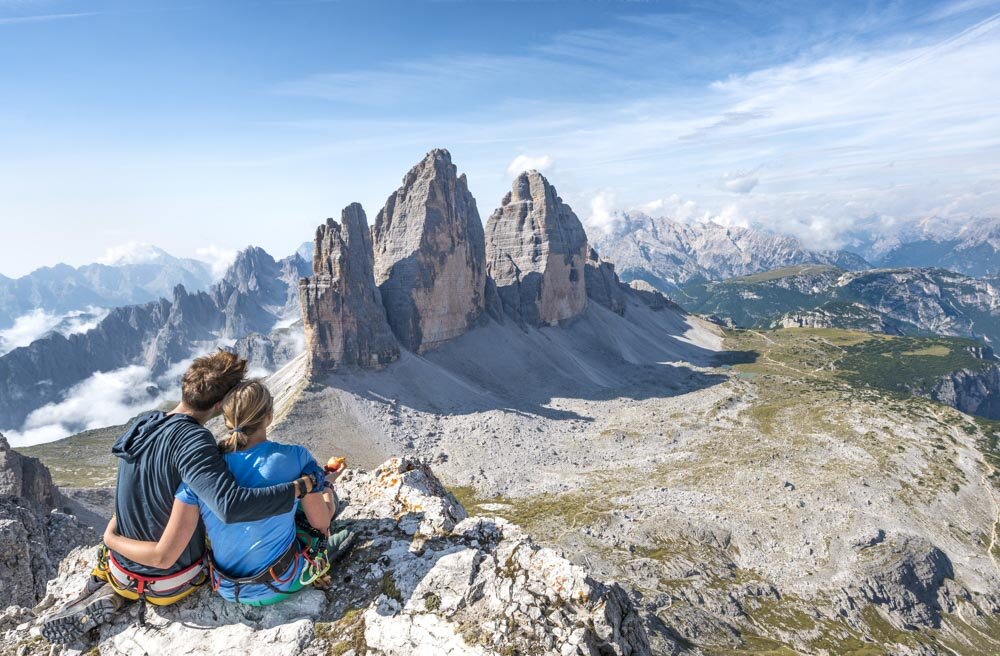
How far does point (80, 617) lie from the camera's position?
→ 7.32 m

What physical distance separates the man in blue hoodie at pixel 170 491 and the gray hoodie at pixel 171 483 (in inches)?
0.4

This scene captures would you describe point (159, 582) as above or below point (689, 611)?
above

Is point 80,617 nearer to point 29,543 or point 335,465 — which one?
point 335,465

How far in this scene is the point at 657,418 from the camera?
83.2 m

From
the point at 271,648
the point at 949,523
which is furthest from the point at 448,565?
the point at 949,523

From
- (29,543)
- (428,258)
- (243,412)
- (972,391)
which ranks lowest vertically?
(972,391)

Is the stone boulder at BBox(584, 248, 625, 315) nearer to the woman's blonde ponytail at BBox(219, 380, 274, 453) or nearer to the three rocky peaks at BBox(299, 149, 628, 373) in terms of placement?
the three rocky peaks at BBox(299, 149, 628, 373)

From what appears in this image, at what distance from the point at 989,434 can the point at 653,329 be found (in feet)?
290

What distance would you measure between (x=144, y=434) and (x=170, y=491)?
2.90 feet

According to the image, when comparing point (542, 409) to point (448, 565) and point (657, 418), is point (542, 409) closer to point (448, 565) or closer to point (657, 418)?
point (657, 418)

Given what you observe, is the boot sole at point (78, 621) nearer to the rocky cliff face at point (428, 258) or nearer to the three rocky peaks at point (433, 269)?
the three rocky peaks at point (433, 269)

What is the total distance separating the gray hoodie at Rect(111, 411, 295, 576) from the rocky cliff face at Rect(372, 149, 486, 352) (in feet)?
281

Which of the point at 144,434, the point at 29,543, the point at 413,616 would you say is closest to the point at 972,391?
the point at 413,616

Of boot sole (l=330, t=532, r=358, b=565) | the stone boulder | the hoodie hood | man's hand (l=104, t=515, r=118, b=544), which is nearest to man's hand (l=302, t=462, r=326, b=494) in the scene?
the hoodie hood
